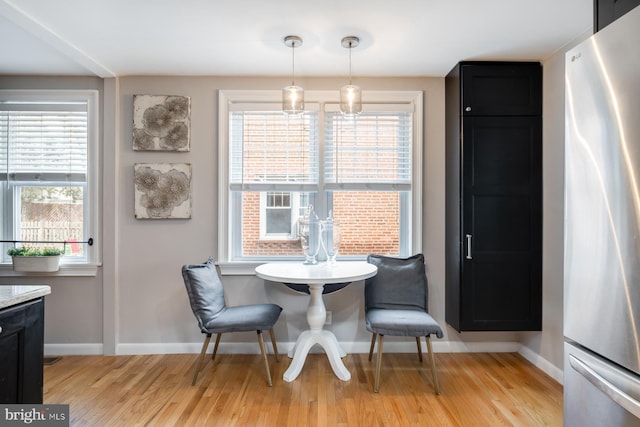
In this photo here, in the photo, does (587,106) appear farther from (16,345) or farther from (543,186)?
(16,345)

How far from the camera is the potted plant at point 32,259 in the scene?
2768mm

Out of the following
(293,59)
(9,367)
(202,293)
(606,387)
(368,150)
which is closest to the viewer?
(606,387)

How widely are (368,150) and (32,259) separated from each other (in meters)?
2.91

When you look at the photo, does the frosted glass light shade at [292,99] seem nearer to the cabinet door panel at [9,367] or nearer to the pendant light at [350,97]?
the pendant light at [350,97]

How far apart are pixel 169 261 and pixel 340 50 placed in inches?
86.6

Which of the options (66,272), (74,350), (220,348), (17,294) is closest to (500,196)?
(220,348)

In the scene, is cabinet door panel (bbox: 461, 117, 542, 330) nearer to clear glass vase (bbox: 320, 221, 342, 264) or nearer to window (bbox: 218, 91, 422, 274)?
window (bbox: 218, 91, 422, 274)

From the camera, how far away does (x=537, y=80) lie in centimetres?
265

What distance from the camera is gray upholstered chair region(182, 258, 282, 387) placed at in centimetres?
237

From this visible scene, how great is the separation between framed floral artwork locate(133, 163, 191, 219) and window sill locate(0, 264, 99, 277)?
0.61 metres

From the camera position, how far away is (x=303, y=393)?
2.28 m

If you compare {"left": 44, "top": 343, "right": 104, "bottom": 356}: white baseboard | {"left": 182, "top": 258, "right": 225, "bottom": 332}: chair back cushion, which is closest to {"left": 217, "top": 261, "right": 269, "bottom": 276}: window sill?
{"left": 182, "top": 258, "right": 225, "bottom": 332}: chair back cushion

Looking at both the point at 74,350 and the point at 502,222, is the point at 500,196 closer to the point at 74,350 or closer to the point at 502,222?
the point at 502,222

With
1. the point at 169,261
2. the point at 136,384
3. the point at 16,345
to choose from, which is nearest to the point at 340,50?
the point at 169,261
